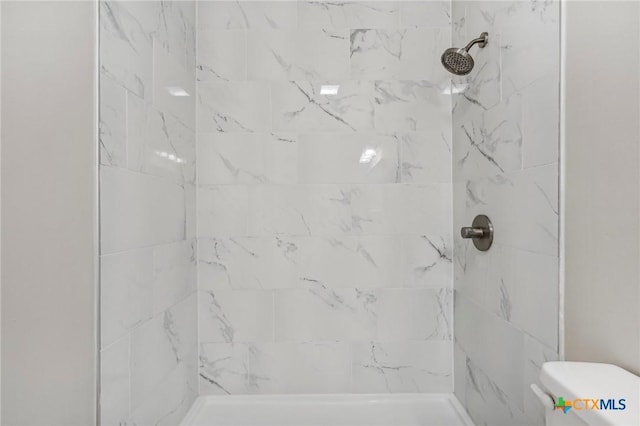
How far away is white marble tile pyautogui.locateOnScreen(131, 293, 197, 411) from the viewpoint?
1154 millimetres

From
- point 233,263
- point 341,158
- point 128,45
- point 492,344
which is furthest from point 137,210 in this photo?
point 492,344

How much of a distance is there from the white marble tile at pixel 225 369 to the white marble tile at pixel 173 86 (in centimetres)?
93

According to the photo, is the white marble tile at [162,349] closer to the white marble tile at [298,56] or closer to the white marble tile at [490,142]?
the white marble tile at [298,56]

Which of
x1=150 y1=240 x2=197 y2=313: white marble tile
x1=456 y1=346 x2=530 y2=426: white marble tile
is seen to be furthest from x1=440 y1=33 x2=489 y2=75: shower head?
x1=150 y1=240 x2=197 y2=313: white marble tile

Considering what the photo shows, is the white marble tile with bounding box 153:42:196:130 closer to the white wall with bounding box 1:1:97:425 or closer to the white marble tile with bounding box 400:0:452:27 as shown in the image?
the white wall with bounding box 1:1:97:425

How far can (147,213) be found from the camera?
48.4 inches

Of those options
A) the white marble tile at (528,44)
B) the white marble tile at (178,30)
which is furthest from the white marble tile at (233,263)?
the white marble tile at (528,44)

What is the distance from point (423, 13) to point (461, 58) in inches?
18.2

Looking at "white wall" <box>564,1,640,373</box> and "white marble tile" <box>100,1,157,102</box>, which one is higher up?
"white marble tile" <box>100,1,157,102</box>

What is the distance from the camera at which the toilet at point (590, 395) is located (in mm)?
568

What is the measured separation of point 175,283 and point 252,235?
0.37 metres

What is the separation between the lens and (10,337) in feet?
2.82

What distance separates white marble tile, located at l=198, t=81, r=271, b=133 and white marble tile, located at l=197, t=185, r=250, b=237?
0.83 ft

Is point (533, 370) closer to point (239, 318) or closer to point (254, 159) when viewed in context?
point (239, 318)
